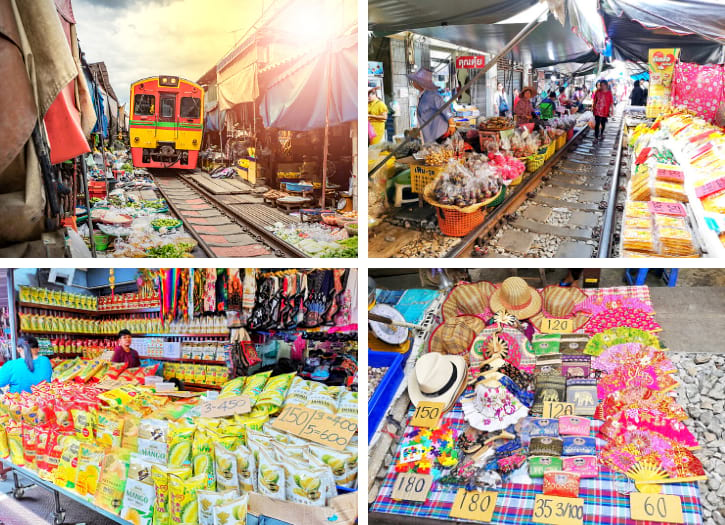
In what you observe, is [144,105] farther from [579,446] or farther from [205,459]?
[579,446]

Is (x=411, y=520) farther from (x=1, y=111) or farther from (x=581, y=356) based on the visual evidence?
(x=1, y=111)

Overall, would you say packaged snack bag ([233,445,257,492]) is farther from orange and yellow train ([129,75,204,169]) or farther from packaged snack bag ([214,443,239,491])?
orange and yellow train ([129,75,204,169])

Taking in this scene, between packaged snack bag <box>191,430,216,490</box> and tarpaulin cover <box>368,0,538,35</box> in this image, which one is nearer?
tarpaulin cover <box>368,0,538,35</box>

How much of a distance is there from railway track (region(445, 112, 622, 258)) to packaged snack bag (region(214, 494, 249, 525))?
43.5 inches

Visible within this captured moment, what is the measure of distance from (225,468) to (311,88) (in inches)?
52.8

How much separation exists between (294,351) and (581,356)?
110 centimetres

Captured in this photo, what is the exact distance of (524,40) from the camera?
1.94m

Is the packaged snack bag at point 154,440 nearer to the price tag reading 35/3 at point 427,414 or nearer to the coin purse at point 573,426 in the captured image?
the price tag reading 35/3 at point 427,414

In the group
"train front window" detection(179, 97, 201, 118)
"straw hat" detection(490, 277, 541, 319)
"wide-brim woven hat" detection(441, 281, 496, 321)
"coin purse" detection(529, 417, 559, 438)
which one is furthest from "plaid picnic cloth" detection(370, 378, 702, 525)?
"train front window" detection(179, 97, 201, 118)

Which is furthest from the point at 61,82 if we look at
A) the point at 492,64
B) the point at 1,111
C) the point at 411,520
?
the point at 411,520

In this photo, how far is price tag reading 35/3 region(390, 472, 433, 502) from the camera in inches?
78.3

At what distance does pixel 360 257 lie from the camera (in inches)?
79.9

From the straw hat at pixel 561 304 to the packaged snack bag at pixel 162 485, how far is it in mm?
1412

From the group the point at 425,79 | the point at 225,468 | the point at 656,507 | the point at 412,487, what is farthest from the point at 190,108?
the point at 656,507
